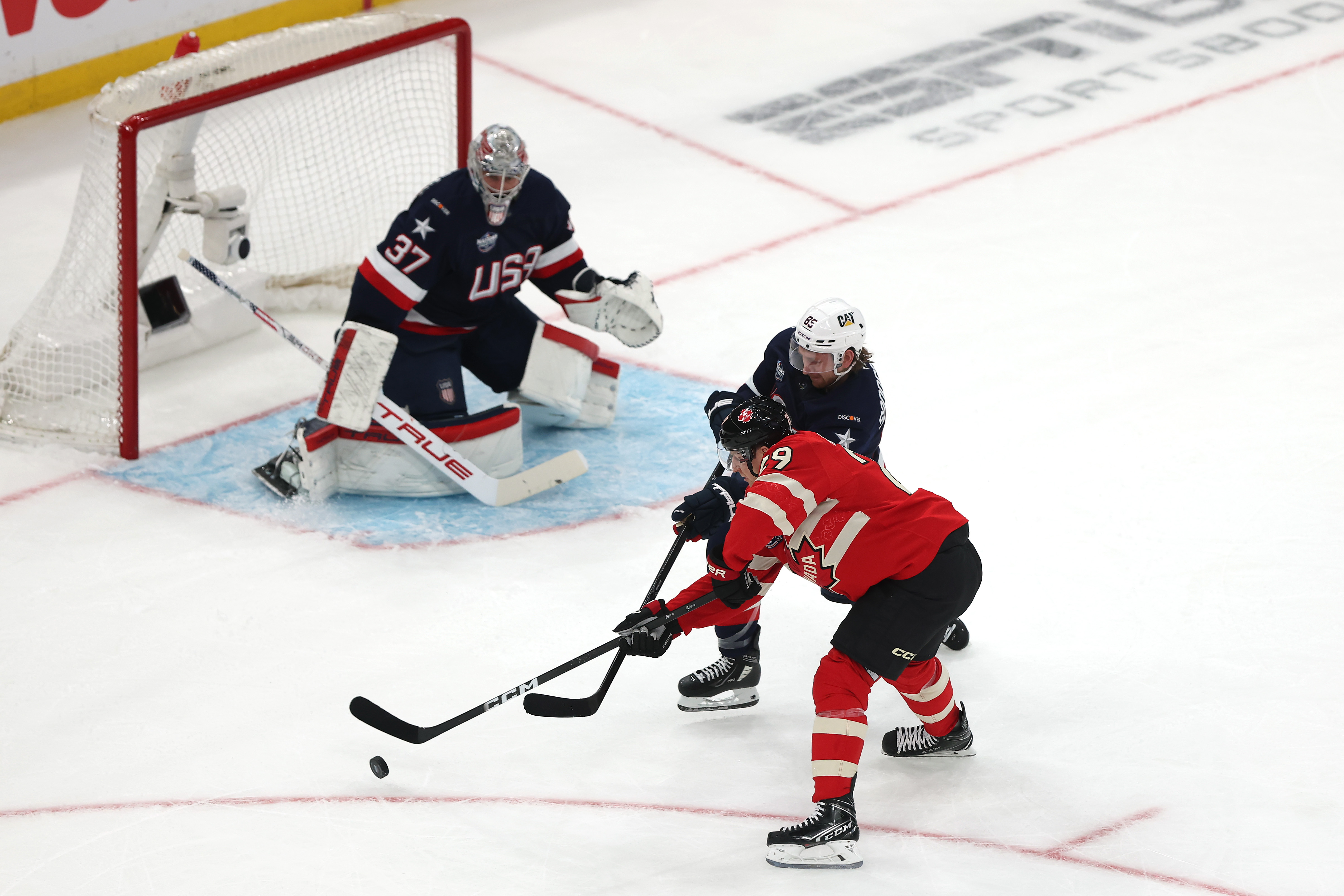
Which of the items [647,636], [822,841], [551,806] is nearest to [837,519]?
[647,636]

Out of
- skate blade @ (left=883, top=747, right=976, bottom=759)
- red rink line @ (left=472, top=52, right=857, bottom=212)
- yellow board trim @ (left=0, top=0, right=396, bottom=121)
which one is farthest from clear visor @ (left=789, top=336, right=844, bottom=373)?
yellow board trim @ (left=0, top=0, right=396, bottom=121)

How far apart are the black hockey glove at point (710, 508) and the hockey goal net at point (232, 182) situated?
197cm

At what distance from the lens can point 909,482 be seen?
15.4 ft

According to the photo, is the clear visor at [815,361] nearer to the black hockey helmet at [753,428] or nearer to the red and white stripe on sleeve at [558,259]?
the black hockey helmet at [753,428]

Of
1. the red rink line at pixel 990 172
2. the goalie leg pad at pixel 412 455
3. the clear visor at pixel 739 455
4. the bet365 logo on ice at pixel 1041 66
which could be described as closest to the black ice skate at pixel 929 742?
the clear visor at pixel 739 455

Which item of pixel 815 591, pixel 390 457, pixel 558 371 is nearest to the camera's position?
pixel 815 591

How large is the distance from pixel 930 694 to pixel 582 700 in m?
0.71

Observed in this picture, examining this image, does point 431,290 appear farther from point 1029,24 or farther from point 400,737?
point 1029,24

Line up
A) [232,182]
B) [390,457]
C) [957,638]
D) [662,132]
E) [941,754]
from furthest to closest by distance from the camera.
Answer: [662,132] → [232,182] → [390,457] → [957,638] → [941,754]

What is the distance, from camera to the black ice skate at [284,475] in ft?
14.9

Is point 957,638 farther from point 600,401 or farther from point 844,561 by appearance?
point 600,401

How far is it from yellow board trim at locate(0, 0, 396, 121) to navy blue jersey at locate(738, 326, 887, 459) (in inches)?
159

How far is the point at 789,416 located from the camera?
3588mm

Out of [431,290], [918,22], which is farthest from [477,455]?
[918,22]
